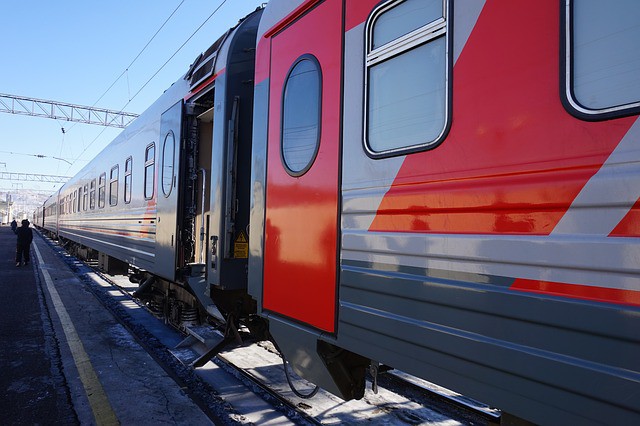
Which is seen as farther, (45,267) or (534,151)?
(45,267)

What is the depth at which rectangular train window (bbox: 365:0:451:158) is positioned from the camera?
6.66ft

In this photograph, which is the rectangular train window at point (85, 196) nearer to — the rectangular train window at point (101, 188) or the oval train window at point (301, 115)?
the rectangular train window at point (101, 188)

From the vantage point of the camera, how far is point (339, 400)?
13.3ft

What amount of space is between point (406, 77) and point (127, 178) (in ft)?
22.8

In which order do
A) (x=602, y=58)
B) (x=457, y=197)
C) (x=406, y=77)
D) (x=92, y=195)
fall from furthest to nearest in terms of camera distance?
A: 1. (x=92, y=195)
2. (x=406, y=77)
3. (x=457, y=197)
4. (x=602, y=58)

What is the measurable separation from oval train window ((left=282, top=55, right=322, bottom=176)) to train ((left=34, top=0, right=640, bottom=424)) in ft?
0.05

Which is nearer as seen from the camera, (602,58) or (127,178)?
(602,58)

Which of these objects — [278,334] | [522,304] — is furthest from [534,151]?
[278,334]

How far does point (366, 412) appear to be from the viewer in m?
3.80

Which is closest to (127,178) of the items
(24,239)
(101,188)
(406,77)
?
(101,188)

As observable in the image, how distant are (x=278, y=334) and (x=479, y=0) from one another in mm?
2407

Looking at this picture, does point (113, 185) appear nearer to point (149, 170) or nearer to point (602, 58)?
point (149, 170)

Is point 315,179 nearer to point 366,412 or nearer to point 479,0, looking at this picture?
point 479,0

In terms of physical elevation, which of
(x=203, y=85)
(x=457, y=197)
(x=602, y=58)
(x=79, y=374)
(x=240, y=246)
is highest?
(x=203, y=85)
